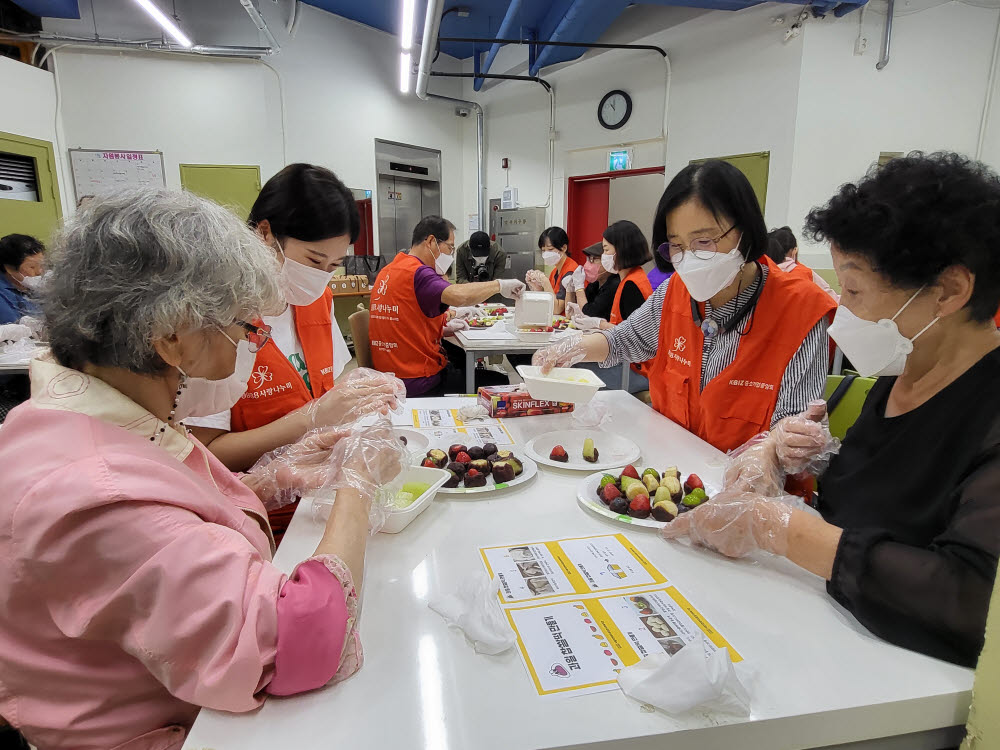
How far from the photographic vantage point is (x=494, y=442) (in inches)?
68.2

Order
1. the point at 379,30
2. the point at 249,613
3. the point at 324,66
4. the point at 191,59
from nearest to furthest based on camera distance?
the point at 249,613, the point at 191,59, the point at 324,66, the point at 379,30

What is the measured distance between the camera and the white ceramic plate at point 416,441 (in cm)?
→ 165

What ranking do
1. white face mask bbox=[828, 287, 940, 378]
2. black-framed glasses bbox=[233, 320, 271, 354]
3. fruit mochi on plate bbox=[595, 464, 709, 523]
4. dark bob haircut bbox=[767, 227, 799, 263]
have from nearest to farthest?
black-framed glasses bbox=[233, 320, 271, 354] → white face mask bbox=[828, 287, 940, 378] → fruit mochi on plate bbox=[595, 464, 709, 523] → dark bob haircut bbox=[767, 227, 799, 263]

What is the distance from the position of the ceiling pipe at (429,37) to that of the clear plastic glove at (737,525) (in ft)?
14.1

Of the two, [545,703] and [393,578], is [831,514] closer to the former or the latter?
[545,703]

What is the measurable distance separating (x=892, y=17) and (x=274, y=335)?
5501 mm

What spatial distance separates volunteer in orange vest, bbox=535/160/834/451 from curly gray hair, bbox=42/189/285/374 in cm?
140

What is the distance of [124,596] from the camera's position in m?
0.69

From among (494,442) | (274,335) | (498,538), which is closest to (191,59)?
(274,335)

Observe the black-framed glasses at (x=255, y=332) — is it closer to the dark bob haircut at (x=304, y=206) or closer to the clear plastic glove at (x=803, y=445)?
the dark bob haircut at (x=304, y=206)

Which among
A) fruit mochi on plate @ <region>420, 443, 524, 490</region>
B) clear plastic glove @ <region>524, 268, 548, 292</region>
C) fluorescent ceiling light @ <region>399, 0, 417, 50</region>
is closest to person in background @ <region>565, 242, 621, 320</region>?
clear plastic glove @ <region>524, 268, 548, 292</region>

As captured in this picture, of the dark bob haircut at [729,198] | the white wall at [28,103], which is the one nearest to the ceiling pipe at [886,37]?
the dark bob haircut at [729,198]

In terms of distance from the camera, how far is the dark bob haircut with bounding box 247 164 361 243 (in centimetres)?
170

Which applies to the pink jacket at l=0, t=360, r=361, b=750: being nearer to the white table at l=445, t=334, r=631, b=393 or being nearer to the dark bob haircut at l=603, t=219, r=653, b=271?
the white table at l=445, t=334, r=631, b=393
